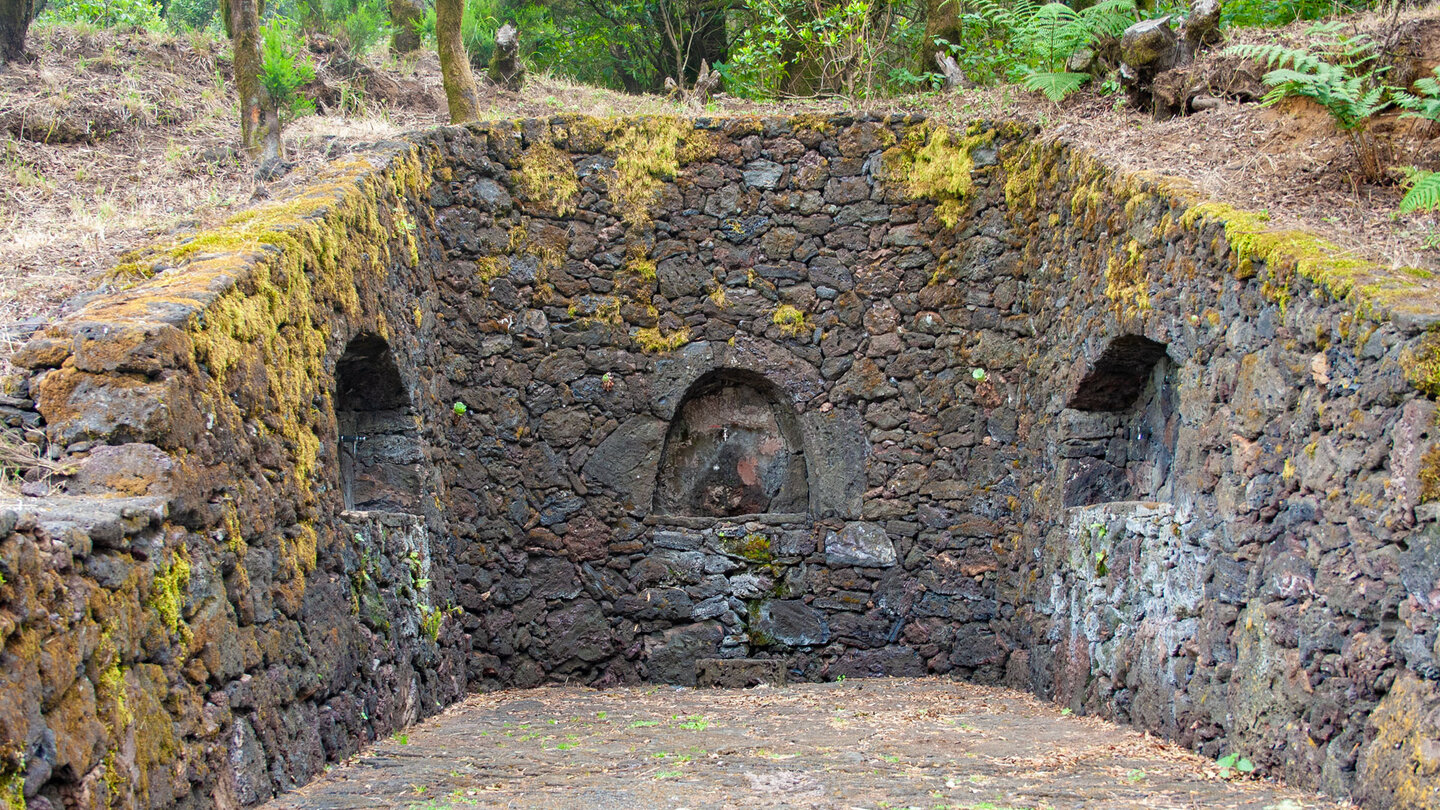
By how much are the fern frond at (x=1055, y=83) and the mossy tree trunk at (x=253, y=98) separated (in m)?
5.79

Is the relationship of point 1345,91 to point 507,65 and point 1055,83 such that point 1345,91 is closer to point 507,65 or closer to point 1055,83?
point 1055,83

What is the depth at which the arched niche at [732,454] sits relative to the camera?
7.99 meters

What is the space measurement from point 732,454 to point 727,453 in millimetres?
39

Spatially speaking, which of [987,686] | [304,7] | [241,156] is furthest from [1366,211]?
[304,7]

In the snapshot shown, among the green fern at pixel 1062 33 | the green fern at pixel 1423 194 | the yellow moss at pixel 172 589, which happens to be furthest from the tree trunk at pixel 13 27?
the green fern at pixel 1423 194

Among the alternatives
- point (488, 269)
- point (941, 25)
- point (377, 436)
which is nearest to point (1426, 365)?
point (377, 436)

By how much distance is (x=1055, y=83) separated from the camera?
7953 millimetres

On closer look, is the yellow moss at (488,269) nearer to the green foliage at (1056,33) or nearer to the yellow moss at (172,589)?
the green foliage at (1056,33)

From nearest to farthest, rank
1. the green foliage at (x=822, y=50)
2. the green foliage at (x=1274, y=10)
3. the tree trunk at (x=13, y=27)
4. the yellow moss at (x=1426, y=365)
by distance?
the yellow moss at (x=1426, y=365) < the green foliage at (x=1274, y=10) < the tree trunk at (x=13, y=27) < the green foliage at (x=822, y=50)

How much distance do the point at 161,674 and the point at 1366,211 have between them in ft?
17.6

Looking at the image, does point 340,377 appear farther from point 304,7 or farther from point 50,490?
point 304,7

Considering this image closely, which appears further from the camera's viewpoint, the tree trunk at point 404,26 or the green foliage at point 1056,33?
the tree trunk at point 404,26

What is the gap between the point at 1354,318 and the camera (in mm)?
3895

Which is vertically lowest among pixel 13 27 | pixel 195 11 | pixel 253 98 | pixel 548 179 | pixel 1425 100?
pixel 548 179
